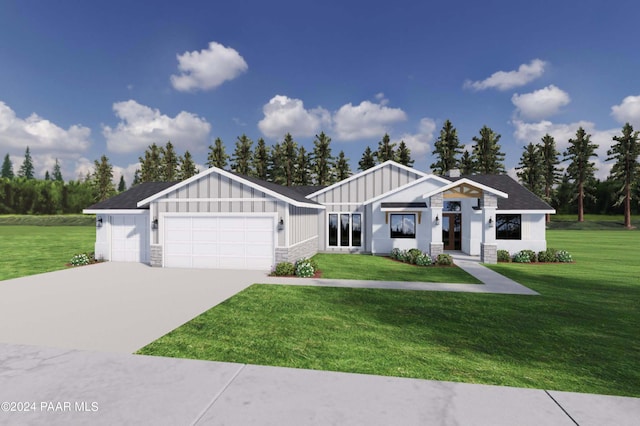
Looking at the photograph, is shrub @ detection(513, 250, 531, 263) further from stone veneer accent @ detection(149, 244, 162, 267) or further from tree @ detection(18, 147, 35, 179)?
tree @ detection(18, 147, 35, 179)

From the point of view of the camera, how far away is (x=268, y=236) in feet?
45.8

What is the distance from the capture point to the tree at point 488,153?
48.2 meters

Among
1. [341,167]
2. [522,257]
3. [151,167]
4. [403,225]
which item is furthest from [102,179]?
[522,257]

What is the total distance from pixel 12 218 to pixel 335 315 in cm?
8448

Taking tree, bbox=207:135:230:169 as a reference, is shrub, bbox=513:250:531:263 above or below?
below

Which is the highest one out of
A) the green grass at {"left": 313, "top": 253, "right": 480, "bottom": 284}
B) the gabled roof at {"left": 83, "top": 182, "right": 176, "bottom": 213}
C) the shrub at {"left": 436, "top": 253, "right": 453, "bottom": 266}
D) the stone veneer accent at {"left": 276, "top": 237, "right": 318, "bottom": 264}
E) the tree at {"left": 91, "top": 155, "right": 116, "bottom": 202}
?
the tree at {"left": 91, "top": 155, "right": 116, "bottom": 202}

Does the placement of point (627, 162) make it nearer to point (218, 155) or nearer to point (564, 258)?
point (564, 258)

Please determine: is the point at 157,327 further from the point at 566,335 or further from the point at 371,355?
the point at 566,335

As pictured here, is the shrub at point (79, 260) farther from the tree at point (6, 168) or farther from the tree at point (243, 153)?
the tree at point (6, 168)

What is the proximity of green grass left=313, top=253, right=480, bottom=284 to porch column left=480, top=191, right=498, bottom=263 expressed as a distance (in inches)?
112

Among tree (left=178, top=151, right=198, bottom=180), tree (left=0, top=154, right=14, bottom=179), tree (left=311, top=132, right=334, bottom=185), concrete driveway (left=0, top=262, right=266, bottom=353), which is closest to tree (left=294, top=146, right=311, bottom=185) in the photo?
tree (left=311, top=132, right=334, bottom=185)

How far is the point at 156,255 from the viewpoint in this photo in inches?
583

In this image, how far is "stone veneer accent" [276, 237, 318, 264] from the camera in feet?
44.6

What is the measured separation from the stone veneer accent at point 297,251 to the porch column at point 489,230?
30.4 feet
